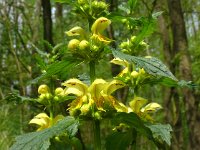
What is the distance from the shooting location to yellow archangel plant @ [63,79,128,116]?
101cm

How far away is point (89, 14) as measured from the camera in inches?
43.1

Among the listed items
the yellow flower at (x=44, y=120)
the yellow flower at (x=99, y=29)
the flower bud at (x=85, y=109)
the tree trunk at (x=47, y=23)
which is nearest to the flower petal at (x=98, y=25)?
the yellow flower at (x=99, y=29)

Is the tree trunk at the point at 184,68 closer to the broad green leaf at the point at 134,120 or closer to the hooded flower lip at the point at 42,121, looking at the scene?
the hooded flower lip at the point at 42,121

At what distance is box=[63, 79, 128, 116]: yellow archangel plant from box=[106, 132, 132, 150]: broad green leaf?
86 mm

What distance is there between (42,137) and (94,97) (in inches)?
8.0

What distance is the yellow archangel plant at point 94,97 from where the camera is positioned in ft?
3.31

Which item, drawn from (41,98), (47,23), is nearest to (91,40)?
(41,98)

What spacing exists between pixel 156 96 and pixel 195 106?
665 cm

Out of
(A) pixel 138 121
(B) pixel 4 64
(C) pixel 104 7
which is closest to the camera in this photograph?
(A) pixel 138 121

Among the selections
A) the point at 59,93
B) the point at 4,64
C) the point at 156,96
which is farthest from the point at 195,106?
the point at 156,96

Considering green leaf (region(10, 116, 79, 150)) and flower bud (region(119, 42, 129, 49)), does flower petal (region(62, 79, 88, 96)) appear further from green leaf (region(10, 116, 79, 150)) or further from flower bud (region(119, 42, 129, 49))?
flower bud (region(119, 42, 129, 49))

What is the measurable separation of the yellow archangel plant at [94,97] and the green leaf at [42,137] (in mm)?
47

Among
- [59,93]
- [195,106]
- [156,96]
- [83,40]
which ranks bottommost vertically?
[156,96]

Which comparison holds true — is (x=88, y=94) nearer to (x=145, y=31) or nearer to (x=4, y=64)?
(x=145, y=31)
